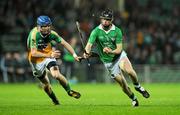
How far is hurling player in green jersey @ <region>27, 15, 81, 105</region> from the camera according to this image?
18172 millimetres

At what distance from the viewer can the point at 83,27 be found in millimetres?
37656

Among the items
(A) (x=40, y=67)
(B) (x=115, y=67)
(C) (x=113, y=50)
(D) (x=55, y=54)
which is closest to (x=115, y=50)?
(C) (x=113, y=50)

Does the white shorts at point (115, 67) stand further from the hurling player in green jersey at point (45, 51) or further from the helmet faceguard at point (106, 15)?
the helmet faceguard at point (106, 15)

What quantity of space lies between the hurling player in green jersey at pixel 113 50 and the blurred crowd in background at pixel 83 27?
1803 centimetres

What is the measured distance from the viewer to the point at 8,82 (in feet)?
121

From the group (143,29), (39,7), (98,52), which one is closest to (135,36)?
(143,29)

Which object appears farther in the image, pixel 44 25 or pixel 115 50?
pixel 44 25

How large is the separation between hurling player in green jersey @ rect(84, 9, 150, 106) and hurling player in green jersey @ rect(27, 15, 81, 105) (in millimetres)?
721

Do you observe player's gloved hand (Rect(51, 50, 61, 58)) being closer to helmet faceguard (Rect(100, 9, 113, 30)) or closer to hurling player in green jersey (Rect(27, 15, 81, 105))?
hurling player in green jersey (Rect(27, 15, 81, 105))

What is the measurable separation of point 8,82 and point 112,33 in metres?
19.5

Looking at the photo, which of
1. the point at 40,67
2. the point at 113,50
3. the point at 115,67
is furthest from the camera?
the point at 40,67

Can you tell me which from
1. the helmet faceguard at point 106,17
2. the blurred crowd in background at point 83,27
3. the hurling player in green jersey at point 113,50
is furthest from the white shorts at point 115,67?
the blurred crowd in background at point 83,27

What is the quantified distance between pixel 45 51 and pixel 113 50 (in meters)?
1.91

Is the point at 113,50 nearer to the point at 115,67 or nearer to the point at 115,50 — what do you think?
the point at 115,50
